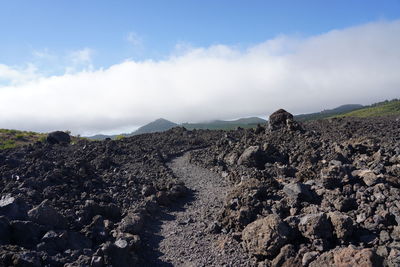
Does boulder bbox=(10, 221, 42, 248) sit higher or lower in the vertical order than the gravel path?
higher

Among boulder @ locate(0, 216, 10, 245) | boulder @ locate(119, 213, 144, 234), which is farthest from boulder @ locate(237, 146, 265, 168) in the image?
boulder @ locate(0, 216, 10, 245)

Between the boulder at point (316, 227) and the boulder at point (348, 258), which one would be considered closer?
the boulder at point (348, 258)

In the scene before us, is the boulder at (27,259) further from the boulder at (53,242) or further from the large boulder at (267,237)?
the large boulder at (267,237)

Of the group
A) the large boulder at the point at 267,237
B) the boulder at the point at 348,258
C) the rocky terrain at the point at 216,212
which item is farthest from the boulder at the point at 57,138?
the boulder at the point at 348,258

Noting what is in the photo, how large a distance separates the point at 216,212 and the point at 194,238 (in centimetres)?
284

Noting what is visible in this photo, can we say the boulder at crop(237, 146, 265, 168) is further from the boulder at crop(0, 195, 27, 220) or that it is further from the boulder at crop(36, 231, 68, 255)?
the boulder at crop(0, 195, 27, 220)

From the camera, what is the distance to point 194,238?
13.3 meters

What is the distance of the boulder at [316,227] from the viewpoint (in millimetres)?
10688

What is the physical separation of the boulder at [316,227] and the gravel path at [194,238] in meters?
2.14

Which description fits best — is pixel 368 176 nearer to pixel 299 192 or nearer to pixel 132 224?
pixel 299 192

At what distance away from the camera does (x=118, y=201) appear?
17.2 meters

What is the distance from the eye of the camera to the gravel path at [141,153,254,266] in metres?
11.6

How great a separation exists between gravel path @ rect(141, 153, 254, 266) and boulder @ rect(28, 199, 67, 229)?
3412mm

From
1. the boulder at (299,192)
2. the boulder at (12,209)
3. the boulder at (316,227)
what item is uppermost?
the boulder at (12,209)
